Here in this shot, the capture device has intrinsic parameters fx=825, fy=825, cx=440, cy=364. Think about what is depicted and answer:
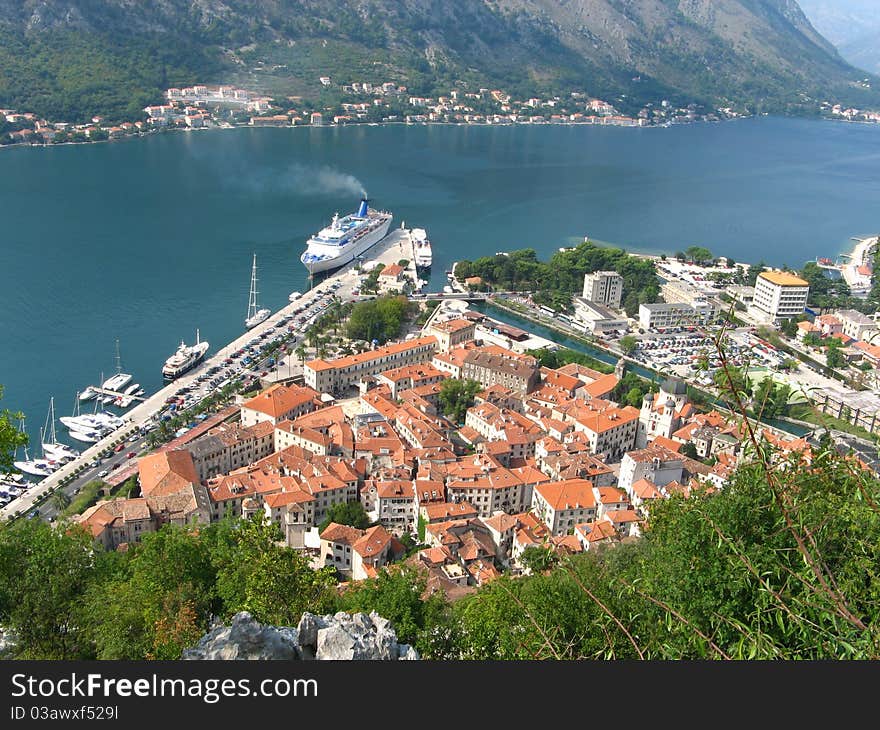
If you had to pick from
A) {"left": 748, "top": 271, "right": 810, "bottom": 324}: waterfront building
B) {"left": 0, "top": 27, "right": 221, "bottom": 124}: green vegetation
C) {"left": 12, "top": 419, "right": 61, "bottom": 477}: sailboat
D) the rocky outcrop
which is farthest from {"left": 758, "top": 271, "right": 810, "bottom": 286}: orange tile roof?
{"left": 0, "top": 27, "right": 221, "bottom": 124}: green vegetation

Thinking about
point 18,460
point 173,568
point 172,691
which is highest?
point 172,691

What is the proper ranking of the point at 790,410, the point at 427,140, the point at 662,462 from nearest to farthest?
the point at 662,462, the point at 790,410, the point at 427,140

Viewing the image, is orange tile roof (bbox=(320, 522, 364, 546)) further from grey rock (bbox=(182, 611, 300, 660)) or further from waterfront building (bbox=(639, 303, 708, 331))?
waterfront building (bbox=(639, 303, 708, 331))

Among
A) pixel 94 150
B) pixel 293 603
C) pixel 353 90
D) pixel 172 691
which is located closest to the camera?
pixel 172 691

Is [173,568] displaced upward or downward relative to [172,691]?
downward

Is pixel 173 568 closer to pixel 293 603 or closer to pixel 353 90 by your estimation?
pixel 293 603

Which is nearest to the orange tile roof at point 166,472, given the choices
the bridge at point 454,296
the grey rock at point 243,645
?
the grey rock at point 243,645

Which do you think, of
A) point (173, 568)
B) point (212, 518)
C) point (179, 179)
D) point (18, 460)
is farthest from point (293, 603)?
point (179, 179)
